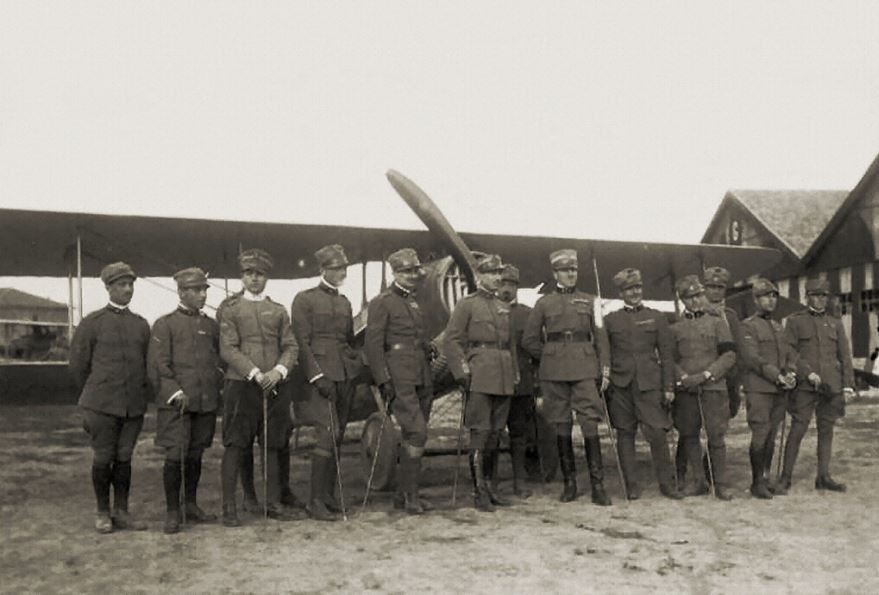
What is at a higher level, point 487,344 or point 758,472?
point 487,344

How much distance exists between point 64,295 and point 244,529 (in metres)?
6.74

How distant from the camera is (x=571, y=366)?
6.47 meters

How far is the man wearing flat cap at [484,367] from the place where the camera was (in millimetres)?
6383

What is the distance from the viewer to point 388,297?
20.9 feet

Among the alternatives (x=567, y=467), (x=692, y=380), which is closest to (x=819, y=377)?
(x=692, y=380)

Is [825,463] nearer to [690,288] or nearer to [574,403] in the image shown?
[690,288]

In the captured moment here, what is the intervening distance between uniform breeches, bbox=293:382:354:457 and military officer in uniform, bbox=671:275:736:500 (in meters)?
2.70

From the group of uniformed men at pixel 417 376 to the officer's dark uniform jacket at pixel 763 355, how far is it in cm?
1

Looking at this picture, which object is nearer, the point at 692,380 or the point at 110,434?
the point at 110,434

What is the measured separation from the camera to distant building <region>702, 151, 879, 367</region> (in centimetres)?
2248

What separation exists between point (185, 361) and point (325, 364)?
0.99m

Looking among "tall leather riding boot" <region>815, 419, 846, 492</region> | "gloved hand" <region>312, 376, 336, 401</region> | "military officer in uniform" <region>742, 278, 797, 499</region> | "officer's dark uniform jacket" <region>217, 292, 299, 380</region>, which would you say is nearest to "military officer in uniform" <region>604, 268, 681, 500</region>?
"military officer in uniform" <region>742, 278, 797, 499</region>

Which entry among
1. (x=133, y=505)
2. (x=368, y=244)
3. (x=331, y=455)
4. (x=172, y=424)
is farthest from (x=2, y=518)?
(x=368, y=244)

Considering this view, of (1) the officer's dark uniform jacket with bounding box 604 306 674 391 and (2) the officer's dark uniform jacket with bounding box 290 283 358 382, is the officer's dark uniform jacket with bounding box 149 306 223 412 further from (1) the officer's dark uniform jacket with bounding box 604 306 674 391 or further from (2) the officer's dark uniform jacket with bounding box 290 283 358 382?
(1) the officer's dark uniform jacket with bounding box 604 306 674 391
